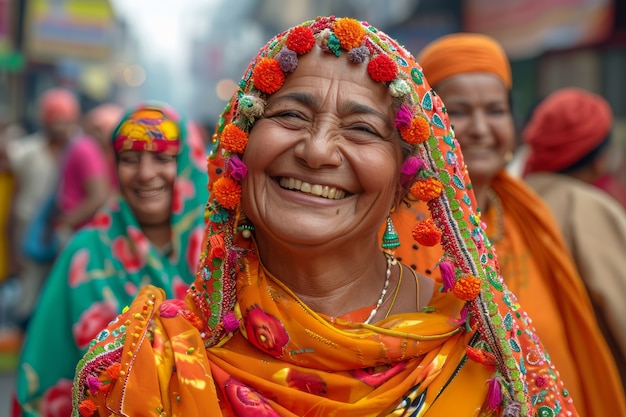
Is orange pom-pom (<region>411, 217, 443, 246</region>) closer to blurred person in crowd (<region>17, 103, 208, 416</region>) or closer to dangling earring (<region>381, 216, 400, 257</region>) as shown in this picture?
dangling earring (<region>381, 216, 400, 257</region>)

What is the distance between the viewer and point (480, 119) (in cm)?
378

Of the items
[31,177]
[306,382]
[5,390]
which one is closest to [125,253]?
[306,382]

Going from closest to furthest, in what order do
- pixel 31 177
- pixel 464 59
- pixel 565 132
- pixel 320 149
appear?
pixel 320 149, pixel 464 59, pixel 565 132, pixel 31 177

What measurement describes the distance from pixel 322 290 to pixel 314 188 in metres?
0.33

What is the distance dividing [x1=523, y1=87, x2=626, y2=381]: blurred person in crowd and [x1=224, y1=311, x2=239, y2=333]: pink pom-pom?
2033 mm

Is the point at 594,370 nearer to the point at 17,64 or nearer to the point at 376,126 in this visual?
the point at 376,126

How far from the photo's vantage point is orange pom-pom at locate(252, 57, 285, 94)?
229 centimetres

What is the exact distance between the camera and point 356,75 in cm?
228

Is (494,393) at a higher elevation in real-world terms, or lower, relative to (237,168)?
lower

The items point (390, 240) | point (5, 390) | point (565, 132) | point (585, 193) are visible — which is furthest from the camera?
point (5, 390)

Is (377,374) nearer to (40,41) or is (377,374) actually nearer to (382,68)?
(382,68)

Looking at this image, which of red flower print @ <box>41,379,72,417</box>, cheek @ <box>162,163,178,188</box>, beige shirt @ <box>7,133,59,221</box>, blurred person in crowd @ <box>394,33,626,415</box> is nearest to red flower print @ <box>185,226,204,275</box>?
cheek @ <box>162,163,178,188</box>

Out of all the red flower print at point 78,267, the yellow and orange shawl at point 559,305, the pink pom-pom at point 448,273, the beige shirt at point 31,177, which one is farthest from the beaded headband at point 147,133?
the beige shirt at point 31,177

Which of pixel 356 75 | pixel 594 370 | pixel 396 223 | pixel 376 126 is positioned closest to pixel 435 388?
pixel 396 223
